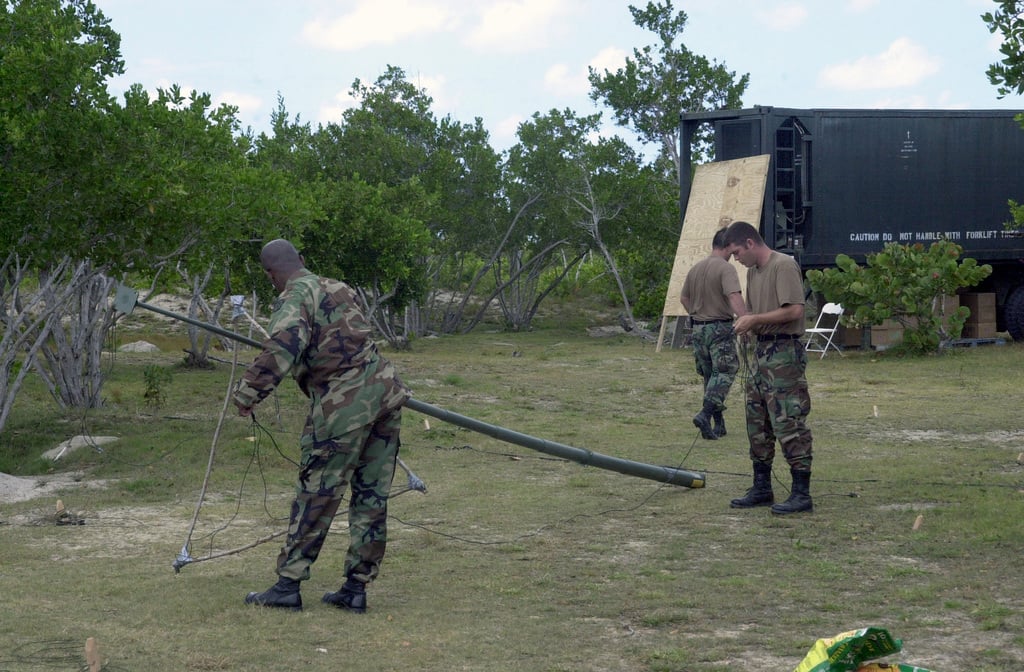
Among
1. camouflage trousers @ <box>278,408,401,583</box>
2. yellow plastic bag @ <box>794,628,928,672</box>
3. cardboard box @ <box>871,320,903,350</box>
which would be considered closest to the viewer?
yellow plastic bag @ <box>794,628,928,672</box>

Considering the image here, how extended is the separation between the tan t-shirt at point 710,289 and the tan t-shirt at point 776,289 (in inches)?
103

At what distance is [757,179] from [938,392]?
17.8ft

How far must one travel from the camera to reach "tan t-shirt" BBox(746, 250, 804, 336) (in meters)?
7.28

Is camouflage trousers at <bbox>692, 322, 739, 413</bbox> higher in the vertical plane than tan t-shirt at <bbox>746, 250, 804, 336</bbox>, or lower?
lower

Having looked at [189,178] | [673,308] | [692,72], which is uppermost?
[692,72]

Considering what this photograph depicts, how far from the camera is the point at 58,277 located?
11156 millimetres

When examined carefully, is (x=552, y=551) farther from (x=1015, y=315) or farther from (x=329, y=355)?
(x=1015, y=315)

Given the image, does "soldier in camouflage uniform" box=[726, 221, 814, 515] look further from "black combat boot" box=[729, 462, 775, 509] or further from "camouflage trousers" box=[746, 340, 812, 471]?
"black combat boot" box=[729, 462, 775, 509]

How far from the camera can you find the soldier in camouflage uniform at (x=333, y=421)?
17.4ft

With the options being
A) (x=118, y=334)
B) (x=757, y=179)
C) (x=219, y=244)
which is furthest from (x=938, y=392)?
(x=118, y=334)

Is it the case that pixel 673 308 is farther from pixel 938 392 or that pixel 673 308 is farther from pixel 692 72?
pixel 692 72

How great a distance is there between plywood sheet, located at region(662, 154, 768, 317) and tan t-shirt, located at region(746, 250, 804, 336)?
1075cm

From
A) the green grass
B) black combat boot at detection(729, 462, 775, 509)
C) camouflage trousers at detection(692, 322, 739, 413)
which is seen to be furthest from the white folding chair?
black combat boot at detection(729, 462, 775, 509)

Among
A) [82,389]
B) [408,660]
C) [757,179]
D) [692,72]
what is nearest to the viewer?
[408,660]
